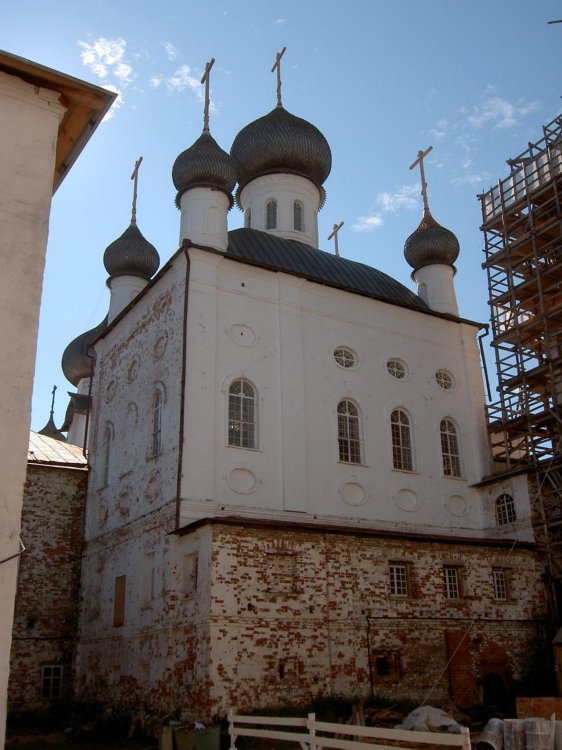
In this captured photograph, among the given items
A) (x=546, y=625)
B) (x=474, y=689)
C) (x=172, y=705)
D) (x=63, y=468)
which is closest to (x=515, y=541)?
(x=546, y=625)

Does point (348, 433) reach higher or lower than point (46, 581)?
higher

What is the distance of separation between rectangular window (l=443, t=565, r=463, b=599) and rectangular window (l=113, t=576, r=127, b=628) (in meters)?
7.73

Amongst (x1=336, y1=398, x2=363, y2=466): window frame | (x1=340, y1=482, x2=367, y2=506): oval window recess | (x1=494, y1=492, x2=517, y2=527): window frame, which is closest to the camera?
(x1=340, y1=482, x2=367, y2=506): oval window recess

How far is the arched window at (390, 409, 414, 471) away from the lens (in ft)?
70.7

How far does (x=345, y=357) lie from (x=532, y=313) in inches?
264

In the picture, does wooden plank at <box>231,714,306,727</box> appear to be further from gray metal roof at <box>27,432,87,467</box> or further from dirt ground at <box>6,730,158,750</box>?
gray metal roof at <box>27,432,87,467</box>

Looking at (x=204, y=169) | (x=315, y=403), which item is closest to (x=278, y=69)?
(x=204, y=169)

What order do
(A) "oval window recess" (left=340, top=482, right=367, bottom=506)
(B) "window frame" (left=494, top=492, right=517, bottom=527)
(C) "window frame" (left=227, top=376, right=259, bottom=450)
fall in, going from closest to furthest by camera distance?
(C) "window frame" (left=227, top=376, right=259, bottom=450), (A) "oval window recess" (left=340, top=482, right=367, bottom=506), (B) "window frame" (left=494, top=492, right=517, bottom=527)

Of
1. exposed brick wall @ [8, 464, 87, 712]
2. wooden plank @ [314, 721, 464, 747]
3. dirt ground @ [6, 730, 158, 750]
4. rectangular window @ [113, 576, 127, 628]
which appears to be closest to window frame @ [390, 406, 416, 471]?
rectangular window @ [113, 576, 127, 628]

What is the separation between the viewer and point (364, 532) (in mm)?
17391

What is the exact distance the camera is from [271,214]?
27.1 metres

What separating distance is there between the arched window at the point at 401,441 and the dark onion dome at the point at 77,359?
15530 mm

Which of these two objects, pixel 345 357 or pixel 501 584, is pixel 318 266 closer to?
pixel 345 357

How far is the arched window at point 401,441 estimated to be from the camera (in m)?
21.5
